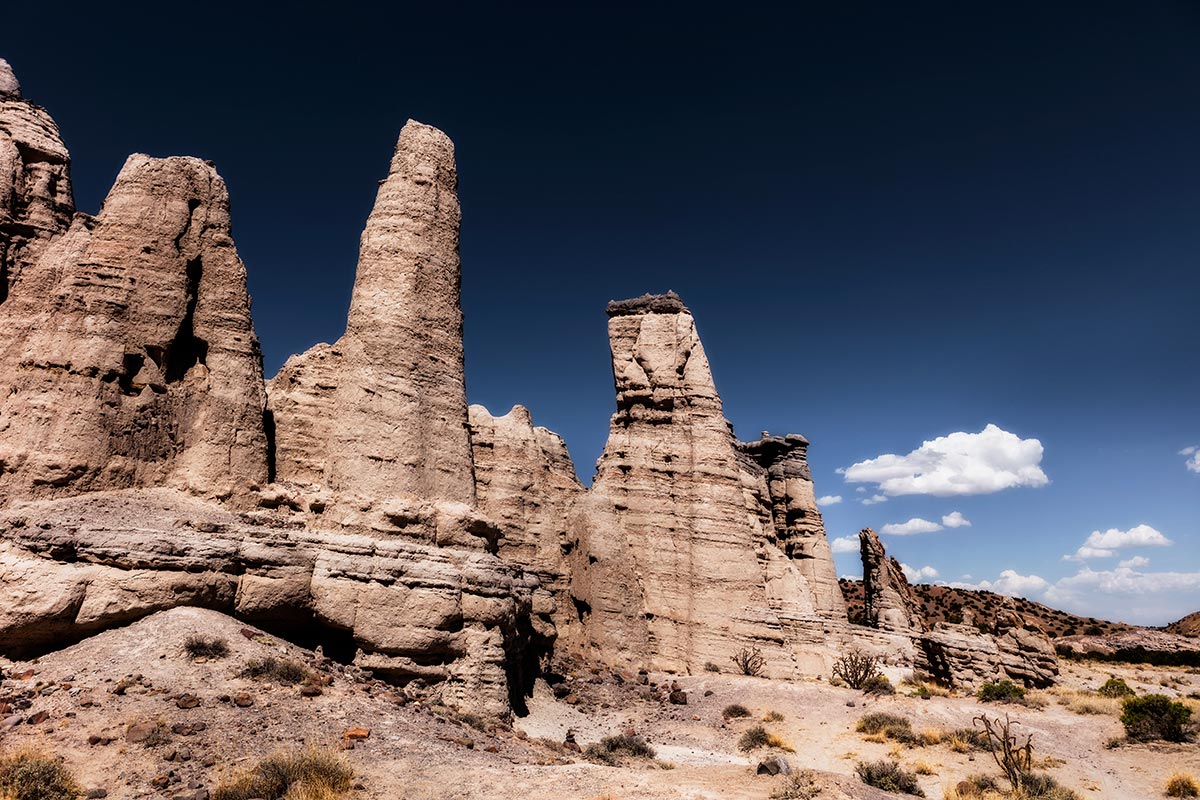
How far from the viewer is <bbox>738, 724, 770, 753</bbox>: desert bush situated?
53.7 ft

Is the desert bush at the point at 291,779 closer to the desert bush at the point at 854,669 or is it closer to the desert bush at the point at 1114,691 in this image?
the desert bush at the point at 854,669

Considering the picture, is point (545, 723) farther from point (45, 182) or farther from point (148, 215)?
point (45, 182)

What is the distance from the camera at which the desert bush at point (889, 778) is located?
486 inches

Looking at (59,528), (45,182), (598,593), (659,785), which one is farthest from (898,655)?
(45,182)

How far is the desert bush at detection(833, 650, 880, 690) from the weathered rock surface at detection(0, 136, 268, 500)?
2124cm

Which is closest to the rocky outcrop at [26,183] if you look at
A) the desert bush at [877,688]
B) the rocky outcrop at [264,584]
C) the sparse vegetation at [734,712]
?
the rocky outcrop at [264,584]

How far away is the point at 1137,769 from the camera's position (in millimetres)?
14133

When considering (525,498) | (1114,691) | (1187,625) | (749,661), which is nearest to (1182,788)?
(1114,691)

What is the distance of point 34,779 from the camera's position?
26.0ft

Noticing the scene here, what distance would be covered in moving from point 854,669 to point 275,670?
20503 millimetres

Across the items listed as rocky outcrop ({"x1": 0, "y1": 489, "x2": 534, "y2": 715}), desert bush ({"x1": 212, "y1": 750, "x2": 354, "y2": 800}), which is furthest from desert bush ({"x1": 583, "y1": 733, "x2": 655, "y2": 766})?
desert bush ({"x1": 212, "y1": 750, "x2": 354, "y2": 800})

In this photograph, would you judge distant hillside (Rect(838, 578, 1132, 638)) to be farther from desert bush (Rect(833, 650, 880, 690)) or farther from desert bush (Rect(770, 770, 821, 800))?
desert bush (Rect(770, 770, 821, 800))

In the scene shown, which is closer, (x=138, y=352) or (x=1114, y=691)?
(x=138, y=352)

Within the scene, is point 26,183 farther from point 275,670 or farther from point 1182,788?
point 1182,788
